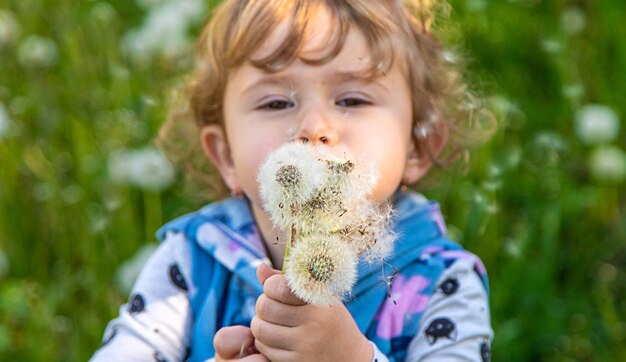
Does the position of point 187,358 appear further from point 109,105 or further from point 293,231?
point 109,105

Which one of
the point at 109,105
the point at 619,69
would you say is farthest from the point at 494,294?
the point at 109,105

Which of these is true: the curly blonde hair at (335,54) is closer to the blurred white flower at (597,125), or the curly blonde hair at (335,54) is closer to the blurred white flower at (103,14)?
the blurred white flower at (597,125)

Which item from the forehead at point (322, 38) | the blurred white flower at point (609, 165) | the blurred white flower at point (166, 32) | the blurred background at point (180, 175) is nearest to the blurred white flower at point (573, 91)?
the blurred background at point (180, 175)

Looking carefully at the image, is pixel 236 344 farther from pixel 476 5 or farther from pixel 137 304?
pixel 476 5

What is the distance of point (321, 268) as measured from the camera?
0.92 meters

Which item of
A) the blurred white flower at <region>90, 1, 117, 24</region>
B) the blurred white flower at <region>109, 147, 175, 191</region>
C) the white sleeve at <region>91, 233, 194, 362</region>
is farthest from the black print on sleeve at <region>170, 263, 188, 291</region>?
the blurred white flower at <region>90, 1, 117, 24</region>

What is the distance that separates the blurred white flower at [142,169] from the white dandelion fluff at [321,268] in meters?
1.14

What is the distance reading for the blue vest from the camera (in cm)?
142

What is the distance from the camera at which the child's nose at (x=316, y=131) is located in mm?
1251

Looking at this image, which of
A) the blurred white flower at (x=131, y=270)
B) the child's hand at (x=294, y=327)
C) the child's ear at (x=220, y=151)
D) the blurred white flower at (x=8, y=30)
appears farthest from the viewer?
the blurred white flower at (x=8, y=30)

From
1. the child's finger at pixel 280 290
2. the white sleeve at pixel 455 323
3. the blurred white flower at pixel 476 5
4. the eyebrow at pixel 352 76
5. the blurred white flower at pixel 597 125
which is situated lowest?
the blurred white flower at pixel 597 125

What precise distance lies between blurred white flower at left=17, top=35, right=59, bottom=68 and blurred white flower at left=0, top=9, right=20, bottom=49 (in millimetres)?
30

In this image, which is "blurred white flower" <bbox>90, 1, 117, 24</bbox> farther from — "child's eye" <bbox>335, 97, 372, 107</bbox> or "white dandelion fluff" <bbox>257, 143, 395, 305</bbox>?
"white dandelion fluff" <bbox>257, 143, 395, 305</bbox>

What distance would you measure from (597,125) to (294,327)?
4.46ft
